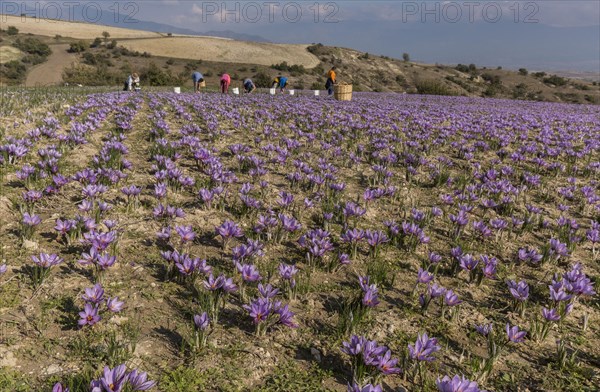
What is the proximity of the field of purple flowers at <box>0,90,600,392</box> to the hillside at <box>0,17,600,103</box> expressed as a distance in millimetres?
47822

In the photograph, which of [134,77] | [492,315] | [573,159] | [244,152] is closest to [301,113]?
[244,152]

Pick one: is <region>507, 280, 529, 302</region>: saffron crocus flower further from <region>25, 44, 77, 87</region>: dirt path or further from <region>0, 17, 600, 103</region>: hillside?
<region>25, 44, 77, 87</region>: dirt path

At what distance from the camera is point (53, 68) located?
7175 centimetres

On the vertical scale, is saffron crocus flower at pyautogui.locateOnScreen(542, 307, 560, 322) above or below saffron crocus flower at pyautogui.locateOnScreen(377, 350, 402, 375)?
above

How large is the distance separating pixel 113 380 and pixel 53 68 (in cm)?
8491

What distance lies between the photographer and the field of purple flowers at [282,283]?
3.34 metres

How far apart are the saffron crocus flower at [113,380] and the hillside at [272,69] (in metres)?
53.4

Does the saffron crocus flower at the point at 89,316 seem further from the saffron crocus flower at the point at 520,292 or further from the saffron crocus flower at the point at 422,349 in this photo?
the saffron crocus flower at the point at 520,292

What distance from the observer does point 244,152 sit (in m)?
10.2

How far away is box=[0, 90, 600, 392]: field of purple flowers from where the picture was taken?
3.34 metres

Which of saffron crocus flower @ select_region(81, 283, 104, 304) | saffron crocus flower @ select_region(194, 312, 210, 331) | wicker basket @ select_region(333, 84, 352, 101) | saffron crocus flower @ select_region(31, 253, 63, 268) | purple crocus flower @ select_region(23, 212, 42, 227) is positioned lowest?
saffron crocus flower @ select_region(194, 312, 210, 331)

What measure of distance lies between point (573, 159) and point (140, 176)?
39.0 ft

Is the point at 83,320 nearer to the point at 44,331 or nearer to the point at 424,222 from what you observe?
the point at 44,331

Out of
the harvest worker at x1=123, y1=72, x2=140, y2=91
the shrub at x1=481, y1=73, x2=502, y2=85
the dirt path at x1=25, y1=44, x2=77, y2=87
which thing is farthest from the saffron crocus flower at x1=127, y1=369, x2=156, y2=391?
the shrub at x1=481, y1=73, x2=502, y2=85
